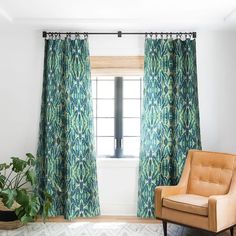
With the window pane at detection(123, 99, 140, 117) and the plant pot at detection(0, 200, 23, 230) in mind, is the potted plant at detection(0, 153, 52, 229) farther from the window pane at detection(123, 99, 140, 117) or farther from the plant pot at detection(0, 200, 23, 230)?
the window pane at detection(123, 99, 140, 117)

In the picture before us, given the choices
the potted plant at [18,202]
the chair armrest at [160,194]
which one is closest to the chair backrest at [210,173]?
the chair armrest at [160,194]

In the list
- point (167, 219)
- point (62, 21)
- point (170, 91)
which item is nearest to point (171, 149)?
point (170, 91)

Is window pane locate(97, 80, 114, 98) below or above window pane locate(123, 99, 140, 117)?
above

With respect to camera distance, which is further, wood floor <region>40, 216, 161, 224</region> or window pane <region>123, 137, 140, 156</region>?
window pane <region>123, 137, 140, 156</region>

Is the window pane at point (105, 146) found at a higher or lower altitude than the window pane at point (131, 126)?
lower

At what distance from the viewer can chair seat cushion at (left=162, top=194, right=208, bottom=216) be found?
10.2ft

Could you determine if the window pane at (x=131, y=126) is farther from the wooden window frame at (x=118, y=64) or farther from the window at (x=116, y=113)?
the wooden window frame at (x=118, y=64)

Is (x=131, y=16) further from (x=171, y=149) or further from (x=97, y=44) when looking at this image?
(x=171, y=149)

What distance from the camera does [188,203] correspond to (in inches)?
126

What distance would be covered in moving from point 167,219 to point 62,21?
8.41 feet

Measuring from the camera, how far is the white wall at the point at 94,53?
419cm

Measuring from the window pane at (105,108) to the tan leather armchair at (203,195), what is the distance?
4.03 ft

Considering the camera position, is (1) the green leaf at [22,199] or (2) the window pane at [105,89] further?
(2) the window pane at [105,89]

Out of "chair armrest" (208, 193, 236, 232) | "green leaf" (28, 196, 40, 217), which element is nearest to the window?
"green leaf" (28, 196, 40, 217)
